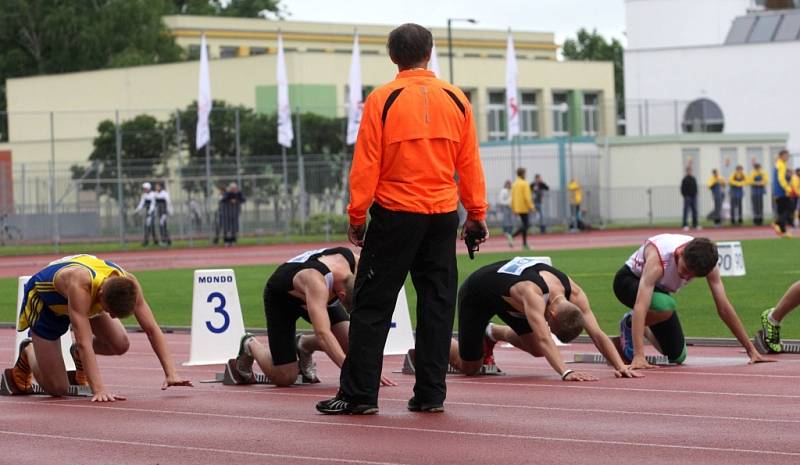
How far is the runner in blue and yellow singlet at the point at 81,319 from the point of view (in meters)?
10.5

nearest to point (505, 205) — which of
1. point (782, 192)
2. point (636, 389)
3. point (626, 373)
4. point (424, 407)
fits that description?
point (782, 192)

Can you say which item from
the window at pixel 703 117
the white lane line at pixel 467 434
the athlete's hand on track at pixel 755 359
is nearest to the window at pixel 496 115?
the window at pixel 703 117

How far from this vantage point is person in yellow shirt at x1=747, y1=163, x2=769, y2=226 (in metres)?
47.3

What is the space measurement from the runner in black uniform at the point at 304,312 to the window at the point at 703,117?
5318 centimetres

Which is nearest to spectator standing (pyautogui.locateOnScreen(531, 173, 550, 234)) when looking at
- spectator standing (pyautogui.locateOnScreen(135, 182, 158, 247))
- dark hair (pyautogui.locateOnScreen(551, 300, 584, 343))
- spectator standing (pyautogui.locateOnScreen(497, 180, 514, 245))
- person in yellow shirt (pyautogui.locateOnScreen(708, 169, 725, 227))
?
spectator standing (pyautogui.locateOnScreen(497, 180, 514, 245))

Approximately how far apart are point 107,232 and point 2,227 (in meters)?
2.72

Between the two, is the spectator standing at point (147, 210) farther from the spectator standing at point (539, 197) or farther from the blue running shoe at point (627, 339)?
the blue running shoe at point (627, 339)

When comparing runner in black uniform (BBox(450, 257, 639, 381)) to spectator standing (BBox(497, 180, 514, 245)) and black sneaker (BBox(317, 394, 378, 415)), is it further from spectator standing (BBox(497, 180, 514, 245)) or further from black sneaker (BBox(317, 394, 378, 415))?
spectator standing (BBox(497, 180, 514, 245))

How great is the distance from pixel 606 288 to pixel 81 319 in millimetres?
12641

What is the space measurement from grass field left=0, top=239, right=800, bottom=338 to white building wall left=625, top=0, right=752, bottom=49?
111 ft

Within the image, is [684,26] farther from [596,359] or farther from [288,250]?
[596,359]

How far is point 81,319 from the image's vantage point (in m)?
10.6

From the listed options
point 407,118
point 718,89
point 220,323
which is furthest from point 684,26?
point 407,118

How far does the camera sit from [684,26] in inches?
2665
